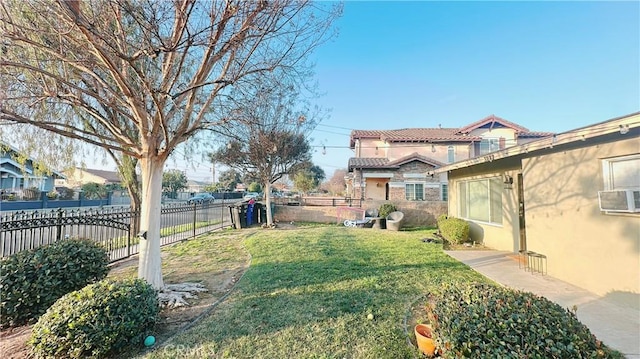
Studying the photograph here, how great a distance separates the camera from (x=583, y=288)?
4.80m

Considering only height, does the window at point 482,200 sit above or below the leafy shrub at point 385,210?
above

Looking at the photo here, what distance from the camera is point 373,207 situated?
16.4 m

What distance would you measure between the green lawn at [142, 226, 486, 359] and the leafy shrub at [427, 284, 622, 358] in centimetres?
73

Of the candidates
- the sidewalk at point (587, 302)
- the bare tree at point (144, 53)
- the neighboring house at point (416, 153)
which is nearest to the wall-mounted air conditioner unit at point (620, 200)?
the sidewalk at point (587, 302)

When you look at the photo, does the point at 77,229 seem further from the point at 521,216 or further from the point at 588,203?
the point at 521,216

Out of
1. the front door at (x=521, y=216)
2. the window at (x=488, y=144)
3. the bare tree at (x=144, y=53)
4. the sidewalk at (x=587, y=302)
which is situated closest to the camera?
the sidewalk at (x=587, y=302)

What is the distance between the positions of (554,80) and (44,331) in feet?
52.3

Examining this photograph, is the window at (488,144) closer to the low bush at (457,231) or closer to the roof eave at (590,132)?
the low bush at (457,231)

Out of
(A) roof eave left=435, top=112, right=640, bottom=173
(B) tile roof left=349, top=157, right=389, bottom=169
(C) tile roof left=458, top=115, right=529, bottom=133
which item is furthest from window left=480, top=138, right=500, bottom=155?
(A) roof eave left=435, top=112, right=640, bottom=173

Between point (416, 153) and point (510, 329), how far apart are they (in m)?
21.1

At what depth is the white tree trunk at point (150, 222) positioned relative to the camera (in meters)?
4.37

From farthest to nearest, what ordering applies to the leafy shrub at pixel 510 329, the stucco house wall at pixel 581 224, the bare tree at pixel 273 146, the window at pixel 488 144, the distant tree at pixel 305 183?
the distant tree at pixel 305 183
the window at pixel 488 144
the bare tree at pixel 273 146
the stucco house wall at pixel 581 224
the leafy shrub at pixel 510 329

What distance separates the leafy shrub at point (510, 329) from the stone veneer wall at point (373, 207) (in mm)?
13094

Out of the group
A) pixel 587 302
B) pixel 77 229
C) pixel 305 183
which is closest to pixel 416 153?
pixel 305 183
